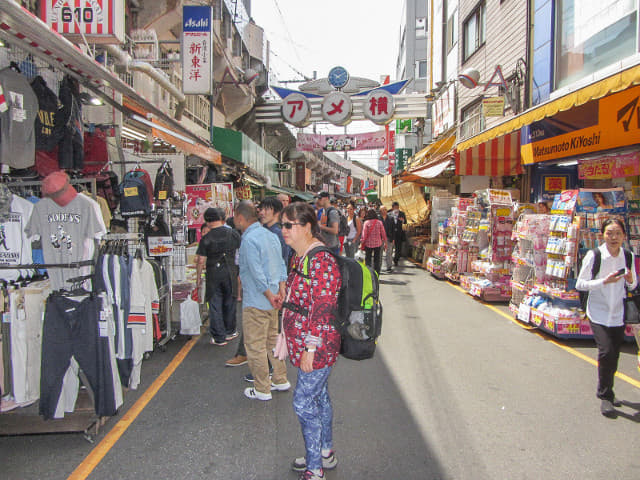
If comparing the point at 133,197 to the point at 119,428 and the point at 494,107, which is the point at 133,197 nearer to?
the point at 119,428

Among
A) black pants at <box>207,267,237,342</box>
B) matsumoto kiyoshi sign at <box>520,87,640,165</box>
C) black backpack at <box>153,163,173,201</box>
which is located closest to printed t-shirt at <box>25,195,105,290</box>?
black pants at <box>207,267,237,342</box>

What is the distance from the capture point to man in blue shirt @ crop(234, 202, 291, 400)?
4102mm

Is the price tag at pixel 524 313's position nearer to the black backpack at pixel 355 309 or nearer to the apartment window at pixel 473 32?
the black backpack at pixel 355 309

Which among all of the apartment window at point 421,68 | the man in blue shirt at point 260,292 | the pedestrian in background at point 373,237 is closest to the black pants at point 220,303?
the man in blue shirt at point 260,292

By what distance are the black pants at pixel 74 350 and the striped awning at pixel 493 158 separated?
9086 millimetres

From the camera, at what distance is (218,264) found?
19.0ft

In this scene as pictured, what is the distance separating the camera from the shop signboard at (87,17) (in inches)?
219

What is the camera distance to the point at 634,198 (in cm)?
614

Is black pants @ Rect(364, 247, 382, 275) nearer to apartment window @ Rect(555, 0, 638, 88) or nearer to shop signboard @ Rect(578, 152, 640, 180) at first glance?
shop signboard @ Rect(578, 152, 640, 180)

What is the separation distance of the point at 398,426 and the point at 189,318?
11.5 feet

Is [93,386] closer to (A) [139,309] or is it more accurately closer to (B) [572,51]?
(A) [139,309]


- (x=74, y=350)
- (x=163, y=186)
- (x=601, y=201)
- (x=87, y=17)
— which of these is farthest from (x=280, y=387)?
(x=87, y=17)

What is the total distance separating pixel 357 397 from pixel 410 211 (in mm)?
12684

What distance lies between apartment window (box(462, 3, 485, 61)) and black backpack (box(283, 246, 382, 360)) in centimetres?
1323
